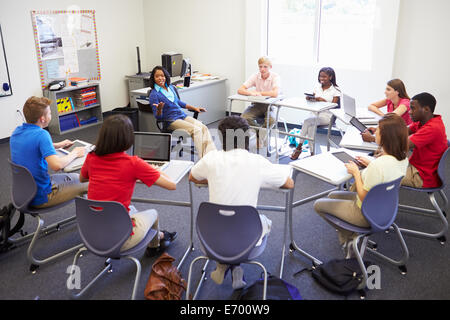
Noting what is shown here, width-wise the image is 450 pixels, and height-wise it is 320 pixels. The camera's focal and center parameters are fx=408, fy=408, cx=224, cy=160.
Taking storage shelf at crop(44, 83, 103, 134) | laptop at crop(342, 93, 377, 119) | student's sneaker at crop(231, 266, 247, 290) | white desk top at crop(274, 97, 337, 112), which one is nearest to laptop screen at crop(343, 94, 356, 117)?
laptop at crop(342, 93, 377, 119)

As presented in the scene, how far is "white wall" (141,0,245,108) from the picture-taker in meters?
6.40

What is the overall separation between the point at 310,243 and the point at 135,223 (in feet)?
4.70

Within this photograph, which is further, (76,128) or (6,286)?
(76,128)

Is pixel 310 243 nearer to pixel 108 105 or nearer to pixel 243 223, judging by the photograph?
pixel 243 223

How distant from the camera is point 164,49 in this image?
7.18 meters

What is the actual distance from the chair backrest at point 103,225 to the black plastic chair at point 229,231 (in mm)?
439

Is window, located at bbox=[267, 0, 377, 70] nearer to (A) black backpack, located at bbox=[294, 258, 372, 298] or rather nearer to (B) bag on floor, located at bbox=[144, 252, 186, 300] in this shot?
(A) black backpack, located at bbox=[294, 258, 372, 298]

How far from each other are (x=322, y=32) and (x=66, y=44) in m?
3.74

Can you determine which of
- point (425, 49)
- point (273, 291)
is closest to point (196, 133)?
point (273, 291)

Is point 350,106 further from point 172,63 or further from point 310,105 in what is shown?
point 172,63

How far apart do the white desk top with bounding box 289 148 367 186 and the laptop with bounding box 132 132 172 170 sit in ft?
3.05

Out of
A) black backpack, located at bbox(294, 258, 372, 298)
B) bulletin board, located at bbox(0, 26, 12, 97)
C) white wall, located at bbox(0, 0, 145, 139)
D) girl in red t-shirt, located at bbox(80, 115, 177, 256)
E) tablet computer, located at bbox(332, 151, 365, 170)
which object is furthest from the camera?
white wall, located at bbox(0, 0, 145, 139)
